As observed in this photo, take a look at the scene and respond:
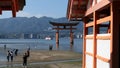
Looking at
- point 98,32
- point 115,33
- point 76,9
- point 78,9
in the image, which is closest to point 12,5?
point 98,32

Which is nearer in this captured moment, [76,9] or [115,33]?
[115,33]

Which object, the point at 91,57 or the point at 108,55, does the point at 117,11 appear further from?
the point at 91,57

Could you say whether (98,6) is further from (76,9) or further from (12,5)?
(76,9)

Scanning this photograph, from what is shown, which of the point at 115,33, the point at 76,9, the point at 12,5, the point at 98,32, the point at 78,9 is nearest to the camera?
the point at 115,33

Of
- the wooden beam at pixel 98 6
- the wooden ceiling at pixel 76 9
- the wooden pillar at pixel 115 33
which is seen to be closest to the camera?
the wooden pillar at pixel 115 33

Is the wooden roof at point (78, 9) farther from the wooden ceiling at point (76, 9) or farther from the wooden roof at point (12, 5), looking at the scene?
the wooden roof at point (12, 5)

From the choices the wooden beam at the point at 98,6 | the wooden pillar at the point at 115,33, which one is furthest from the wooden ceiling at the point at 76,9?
the wooden pillar at the point at 115,33

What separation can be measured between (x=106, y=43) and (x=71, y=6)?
214 inches

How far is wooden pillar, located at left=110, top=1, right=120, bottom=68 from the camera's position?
10987 millimetres

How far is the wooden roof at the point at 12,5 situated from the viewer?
12.7 metres

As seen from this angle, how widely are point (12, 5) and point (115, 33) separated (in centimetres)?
431

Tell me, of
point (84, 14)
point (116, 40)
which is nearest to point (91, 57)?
point (84, 14)

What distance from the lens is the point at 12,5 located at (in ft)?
41.7

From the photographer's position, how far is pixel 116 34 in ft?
36.2
